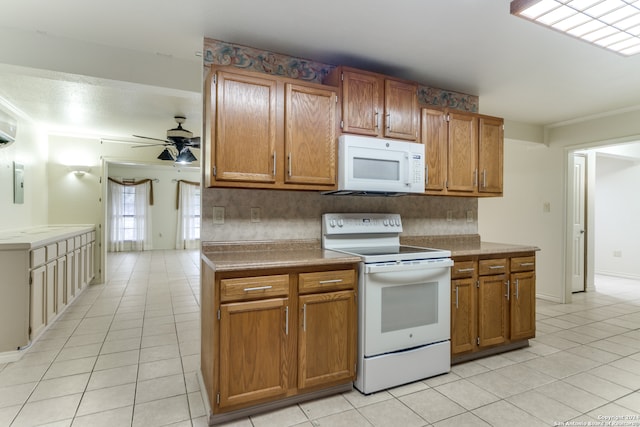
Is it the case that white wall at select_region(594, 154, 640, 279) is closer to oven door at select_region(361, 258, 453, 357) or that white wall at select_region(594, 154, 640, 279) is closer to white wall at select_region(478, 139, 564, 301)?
white wall at select_region(478, 139, 564, 301)

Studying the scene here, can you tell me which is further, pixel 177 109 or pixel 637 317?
pixel 177 109

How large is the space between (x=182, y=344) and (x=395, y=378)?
6.22ft

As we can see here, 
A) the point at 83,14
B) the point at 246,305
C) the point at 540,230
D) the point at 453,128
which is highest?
the point at 83,14

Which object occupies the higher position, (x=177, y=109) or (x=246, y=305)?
(x=177, y=109)

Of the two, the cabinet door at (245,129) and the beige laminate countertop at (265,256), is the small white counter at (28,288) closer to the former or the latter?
the beige laminate countertop at (265,256)

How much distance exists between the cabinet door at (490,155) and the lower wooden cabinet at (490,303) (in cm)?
70

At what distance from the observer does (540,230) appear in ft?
15.6

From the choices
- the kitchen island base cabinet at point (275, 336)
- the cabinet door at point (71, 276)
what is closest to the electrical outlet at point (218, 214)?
the kitchen island base cabinet at point (275, 336)

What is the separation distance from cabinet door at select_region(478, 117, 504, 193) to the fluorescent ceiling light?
1072 millimetres

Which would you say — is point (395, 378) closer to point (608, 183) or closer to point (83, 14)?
point (83, 14)

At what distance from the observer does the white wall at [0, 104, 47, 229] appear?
3766 millimetres

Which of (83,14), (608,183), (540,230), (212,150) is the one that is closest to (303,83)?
(212,150)

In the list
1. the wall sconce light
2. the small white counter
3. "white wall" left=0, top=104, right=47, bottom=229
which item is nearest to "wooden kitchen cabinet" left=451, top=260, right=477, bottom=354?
the small white counter

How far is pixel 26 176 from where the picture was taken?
14.3ft
